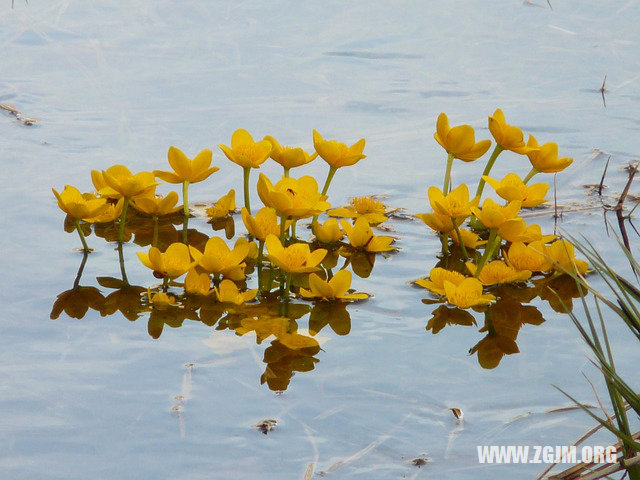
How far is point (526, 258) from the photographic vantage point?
2326 mm

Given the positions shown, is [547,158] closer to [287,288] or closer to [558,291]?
[558,291]

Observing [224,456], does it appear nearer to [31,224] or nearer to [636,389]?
[636,389]

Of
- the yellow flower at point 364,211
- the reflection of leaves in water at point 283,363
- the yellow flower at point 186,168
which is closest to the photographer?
the reflection of leaves in water at point 283,363

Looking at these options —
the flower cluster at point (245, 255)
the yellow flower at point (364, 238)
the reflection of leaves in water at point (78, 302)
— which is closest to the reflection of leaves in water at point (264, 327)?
the flower cluster at point (245, 255)

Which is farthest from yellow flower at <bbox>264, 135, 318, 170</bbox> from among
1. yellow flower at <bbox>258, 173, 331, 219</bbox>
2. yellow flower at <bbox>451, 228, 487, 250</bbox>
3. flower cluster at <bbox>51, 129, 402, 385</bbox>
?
yellow flower at <bbox>451, 228, 487, 250</bbox>

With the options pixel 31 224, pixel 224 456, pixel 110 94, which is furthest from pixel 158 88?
pixel 224 456

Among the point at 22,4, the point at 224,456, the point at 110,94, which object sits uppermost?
the point at 22,4

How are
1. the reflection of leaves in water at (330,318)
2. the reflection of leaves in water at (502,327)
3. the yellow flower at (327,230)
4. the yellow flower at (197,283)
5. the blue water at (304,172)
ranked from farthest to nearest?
the yellow flower at (327,230), the yellow flower at (197,283), the reflection of leaves in water at (330,318), the reflection of leaves in water at (502,327), the blue water at (304,172)

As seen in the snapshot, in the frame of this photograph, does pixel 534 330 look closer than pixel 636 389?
No

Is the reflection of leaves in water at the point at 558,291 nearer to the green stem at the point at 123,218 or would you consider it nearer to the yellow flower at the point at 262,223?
the yellow flower at the point at 262,223

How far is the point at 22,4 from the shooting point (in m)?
4.84

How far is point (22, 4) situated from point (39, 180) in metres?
2.30

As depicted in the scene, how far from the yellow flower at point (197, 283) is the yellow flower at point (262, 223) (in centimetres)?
17

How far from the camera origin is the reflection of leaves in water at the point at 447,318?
6.90ft
